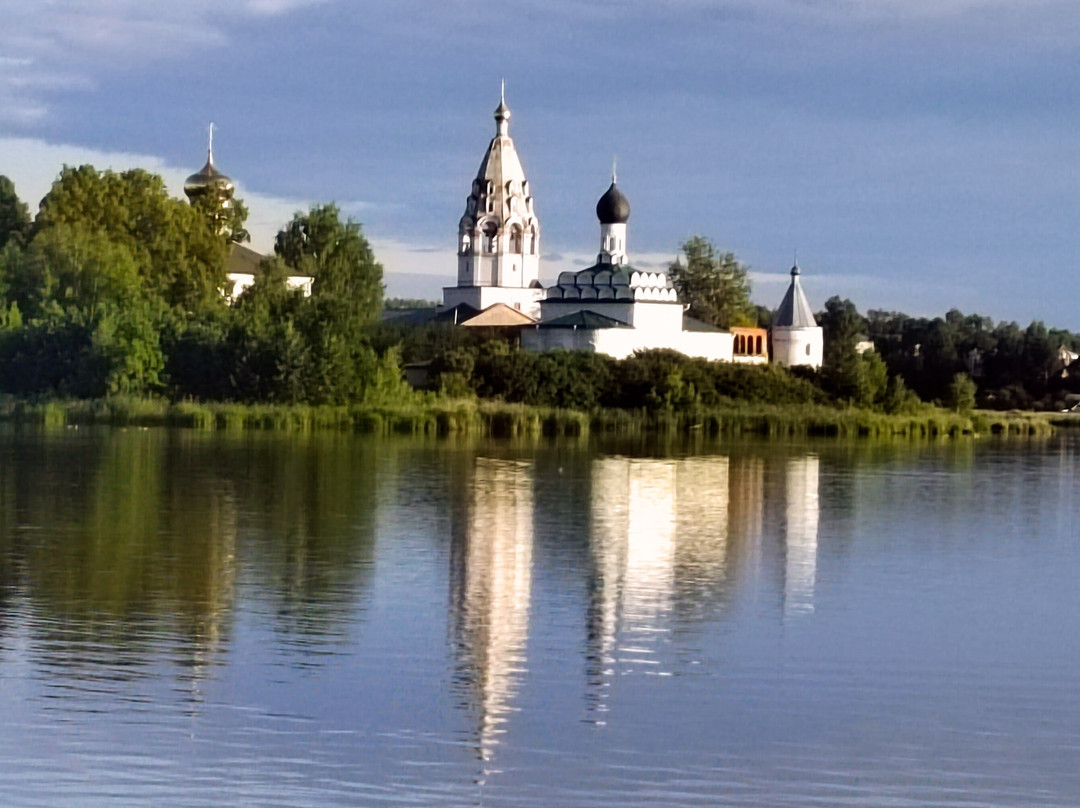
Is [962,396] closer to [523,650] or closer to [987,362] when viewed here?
[987,362]

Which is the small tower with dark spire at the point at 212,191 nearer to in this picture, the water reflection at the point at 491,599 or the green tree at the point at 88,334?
the green tree at the point at 88,334

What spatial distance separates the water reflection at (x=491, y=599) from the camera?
9648 mm

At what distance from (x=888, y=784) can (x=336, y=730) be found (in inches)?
99.6

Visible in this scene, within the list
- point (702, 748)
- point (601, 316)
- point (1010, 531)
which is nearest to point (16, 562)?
point (702, 748)

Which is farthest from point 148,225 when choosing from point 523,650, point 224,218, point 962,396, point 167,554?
point 523,650

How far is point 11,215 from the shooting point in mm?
59250

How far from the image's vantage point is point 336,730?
29.0 feet

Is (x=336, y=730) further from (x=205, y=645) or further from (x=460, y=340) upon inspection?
(x=460, y=340)

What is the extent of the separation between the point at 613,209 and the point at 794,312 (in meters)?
6.29

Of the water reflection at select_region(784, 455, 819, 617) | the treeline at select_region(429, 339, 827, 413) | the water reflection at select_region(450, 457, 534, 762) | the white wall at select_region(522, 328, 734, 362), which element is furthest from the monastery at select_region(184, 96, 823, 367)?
the water reflection at select_region(450, 457, 534, 762)

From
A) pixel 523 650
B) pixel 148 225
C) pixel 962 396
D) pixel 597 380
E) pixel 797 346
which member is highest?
pixel 148 225

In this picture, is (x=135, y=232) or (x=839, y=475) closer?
(x=839, y=475)

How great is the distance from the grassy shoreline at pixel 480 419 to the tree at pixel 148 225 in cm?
829

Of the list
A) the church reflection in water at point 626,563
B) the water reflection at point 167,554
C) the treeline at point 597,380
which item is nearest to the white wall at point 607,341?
the treeline at point 597,380
